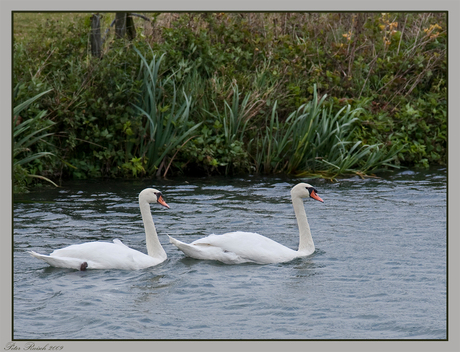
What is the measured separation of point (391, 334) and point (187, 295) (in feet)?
6.54

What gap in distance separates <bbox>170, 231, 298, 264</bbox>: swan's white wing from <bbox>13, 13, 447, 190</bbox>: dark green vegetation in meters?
4.29

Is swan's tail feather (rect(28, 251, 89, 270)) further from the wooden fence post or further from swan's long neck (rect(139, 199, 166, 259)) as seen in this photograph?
the wooden fence post

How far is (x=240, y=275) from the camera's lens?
7695 mm

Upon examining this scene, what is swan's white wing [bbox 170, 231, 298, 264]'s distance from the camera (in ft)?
26.5

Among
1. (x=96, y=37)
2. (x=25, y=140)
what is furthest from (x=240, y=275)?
(x=96, y=37)

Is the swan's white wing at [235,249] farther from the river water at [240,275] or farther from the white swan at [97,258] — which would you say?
the white swan at [97,258]

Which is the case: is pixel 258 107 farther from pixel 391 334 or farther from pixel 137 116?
pixel 391 334

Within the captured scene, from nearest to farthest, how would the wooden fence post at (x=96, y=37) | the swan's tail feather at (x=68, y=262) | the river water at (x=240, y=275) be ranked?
the river water at (x=240, y=275) → the swan's tail feather at (x=68, y=262) → the wooden fence post at (x=96, y=37)

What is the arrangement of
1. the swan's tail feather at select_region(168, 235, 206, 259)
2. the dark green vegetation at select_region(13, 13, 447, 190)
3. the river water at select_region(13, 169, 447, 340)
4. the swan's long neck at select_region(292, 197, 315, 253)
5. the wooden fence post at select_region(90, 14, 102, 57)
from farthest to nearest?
the wooden fence post at select_region(90, 14, 102, 57)
the dark green vegetation at select_region(13, 13, 447, 190)
the swan's long neck at select_region(292, 197, 315, 253)
the swan's tail feather at select_region(168, 235, 206, 259)
the river water at select_region(13, 169, 447, 340)

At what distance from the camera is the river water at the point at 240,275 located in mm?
6262

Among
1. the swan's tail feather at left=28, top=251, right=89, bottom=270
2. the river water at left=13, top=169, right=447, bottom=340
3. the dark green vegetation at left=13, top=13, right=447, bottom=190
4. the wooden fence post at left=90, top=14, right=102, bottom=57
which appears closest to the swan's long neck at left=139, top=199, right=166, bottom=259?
the river water at left=13, top=169, right=447, bottom=340

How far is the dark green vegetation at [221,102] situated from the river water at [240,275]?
1.25 meters

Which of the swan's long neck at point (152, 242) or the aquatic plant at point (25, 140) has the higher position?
the aquatic plant at point (25, 140)

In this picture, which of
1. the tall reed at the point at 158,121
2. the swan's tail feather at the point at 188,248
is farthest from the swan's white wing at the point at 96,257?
the tall reed at the point at 158,121
